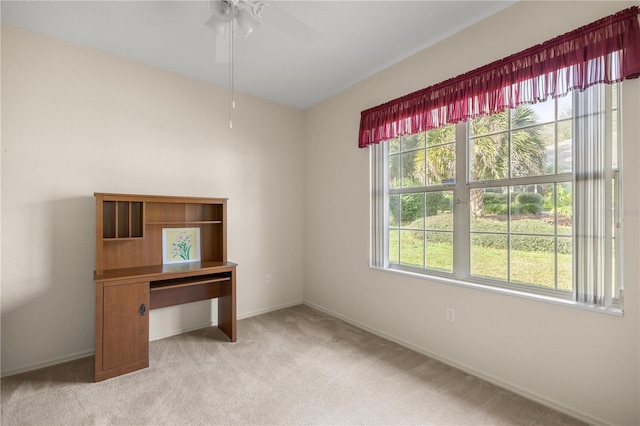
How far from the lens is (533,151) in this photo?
6.65ft

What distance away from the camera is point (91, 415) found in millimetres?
1783

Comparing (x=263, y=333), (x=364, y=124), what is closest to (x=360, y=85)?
(x=364, y=124)

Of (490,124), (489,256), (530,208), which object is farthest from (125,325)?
(490,124)

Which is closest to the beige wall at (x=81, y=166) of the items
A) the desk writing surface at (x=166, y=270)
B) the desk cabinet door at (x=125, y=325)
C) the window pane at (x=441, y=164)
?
the desk writing surface at (x=166, y=270)

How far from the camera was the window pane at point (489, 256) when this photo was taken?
2.17 metres

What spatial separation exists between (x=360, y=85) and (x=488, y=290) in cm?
241

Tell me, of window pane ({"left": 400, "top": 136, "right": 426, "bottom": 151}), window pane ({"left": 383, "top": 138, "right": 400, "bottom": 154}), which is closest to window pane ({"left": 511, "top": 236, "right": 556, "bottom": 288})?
window pane ({"left": 400, "top": 136, "right": 426, "bottom": 151})

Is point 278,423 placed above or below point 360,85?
below

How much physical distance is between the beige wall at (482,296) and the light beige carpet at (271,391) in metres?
0.20

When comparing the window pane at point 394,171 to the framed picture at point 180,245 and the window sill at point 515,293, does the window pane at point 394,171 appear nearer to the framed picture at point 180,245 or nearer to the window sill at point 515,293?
the window sill at point 515,293

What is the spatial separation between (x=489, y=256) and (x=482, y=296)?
1.04ft

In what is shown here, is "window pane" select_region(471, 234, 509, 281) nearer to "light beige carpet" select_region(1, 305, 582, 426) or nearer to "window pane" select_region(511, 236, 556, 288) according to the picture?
"window pane" select_region(511, 236, 556, 288)

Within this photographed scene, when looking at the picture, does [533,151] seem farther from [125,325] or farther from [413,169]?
[125,325]

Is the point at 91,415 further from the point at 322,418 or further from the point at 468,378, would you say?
the point at 468,378
